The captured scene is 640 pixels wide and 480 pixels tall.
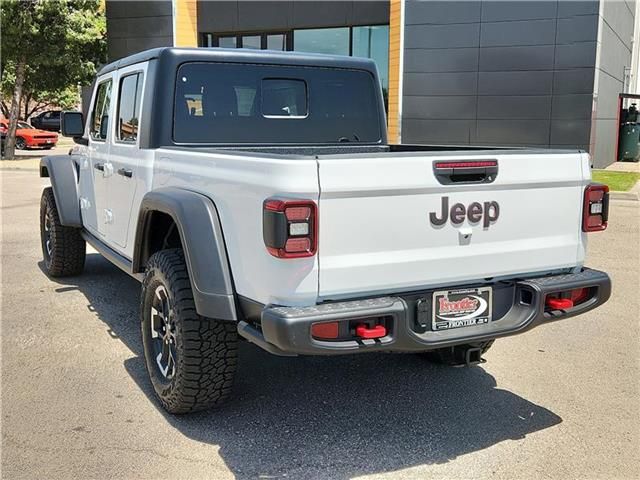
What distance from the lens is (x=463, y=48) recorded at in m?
18.1

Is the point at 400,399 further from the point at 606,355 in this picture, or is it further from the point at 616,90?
the point at 616,90

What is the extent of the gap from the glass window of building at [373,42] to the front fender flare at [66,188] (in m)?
14.4

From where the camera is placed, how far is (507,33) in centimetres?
1750

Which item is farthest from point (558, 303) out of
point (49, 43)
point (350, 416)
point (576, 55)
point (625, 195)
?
point (49, 43)

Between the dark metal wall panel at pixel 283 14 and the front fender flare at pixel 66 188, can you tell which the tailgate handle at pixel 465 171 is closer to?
the front fender flare at pixel 66 188

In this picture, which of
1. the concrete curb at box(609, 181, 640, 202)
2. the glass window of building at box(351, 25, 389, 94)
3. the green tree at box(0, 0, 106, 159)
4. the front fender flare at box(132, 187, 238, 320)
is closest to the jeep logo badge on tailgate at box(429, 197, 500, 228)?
the front fender flare at box(132, 187, 238, 320)

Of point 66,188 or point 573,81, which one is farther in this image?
point 573,81

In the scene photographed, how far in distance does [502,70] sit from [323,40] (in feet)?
17.5

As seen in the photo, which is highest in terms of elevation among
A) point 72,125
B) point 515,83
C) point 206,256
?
point 515,83

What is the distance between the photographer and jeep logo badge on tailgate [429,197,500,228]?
314 centimetres

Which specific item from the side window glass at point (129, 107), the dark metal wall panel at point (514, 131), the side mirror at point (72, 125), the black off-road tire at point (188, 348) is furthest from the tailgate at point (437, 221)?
the dark metal wall panel at point (514, 131)

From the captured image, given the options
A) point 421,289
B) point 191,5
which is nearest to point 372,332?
point 421,289

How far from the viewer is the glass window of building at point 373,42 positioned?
19469 mm

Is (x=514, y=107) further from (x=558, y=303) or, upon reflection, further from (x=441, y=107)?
(x=558, y=303)
